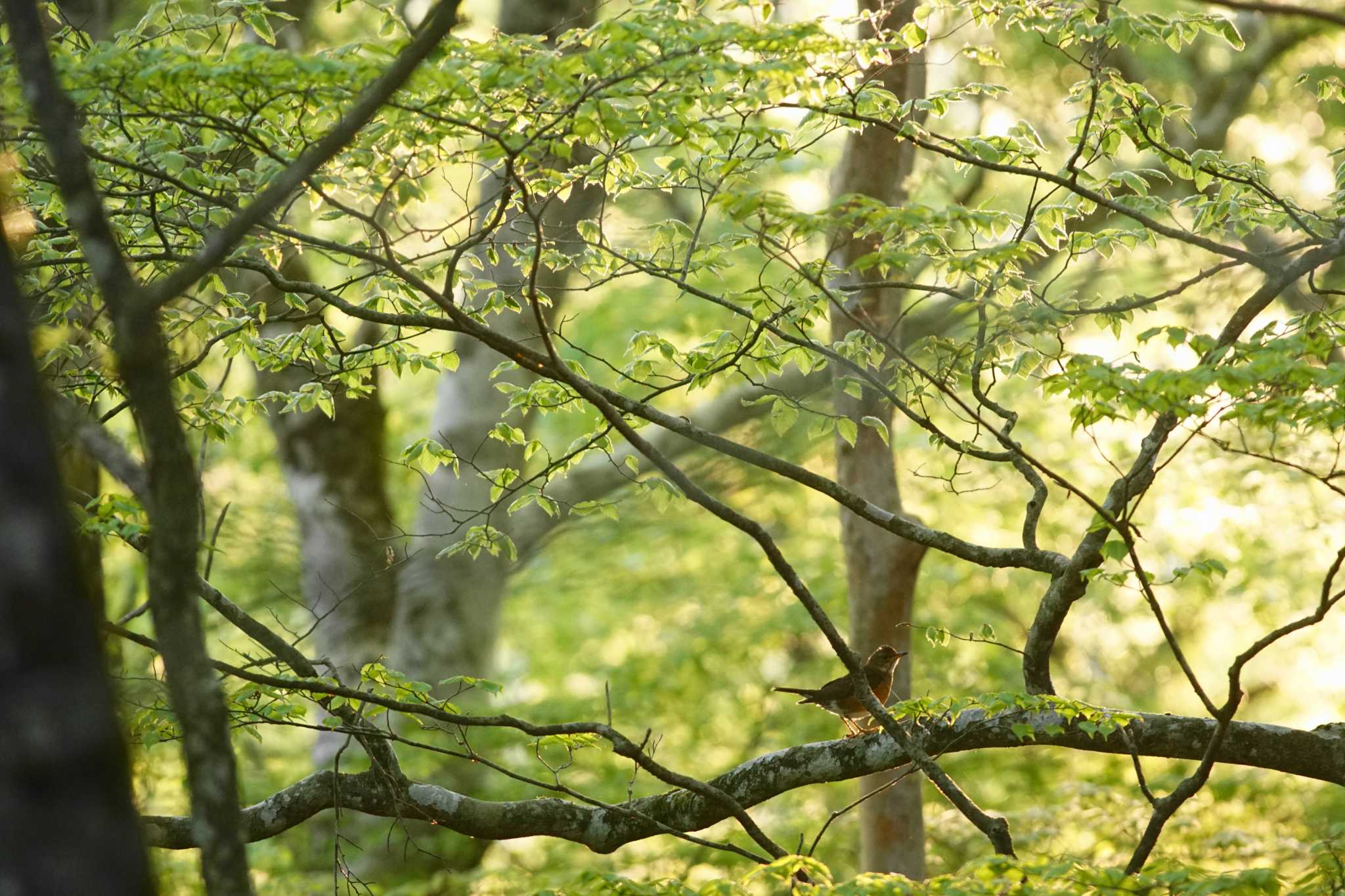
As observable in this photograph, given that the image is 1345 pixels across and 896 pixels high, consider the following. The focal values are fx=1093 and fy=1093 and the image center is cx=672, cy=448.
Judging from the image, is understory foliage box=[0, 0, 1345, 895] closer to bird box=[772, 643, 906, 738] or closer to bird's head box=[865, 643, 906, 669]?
bird box=[772, 643, 906, 738]

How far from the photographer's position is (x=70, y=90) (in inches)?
119

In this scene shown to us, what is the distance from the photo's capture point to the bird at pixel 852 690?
16.9ft

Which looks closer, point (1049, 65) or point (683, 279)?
point (683, 279)

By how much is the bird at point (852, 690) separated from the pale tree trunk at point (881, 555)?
70 cm

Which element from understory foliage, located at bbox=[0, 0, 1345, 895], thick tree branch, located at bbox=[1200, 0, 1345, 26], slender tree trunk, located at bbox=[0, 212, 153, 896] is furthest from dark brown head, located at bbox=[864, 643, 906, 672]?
slender tree trunk, located at bbox=[0, 212, 153, 896]

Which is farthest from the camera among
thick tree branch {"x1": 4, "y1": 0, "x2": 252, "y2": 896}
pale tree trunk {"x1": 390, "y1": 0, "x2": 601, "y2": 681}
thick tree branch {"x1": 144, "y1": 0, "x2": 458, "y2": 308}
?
pale tree trunk {"x1": 390, "y1": 0, "x2": 601, "y2": 681}

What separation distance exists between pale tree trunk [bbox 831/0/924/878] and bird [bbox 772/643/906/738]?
2.28 ft

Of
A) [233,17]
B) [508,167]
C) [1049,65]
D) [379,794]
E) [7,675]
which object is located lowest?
[7,675]

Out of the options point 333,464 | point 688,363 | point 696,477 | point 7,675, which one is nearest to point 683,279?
point 688,363

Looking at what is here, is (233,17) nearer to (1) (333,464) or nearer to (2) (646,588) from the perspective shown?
(1) (333,464)

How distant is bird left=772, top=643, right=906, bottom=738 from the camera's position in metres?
5.15

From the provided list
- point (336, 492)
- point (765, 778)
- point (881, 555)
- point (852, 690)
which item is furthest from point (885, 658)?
point (336, 492)

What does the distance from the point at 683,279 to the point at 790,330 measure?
54 centimetres

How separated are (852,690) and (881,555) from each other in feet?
5.59
